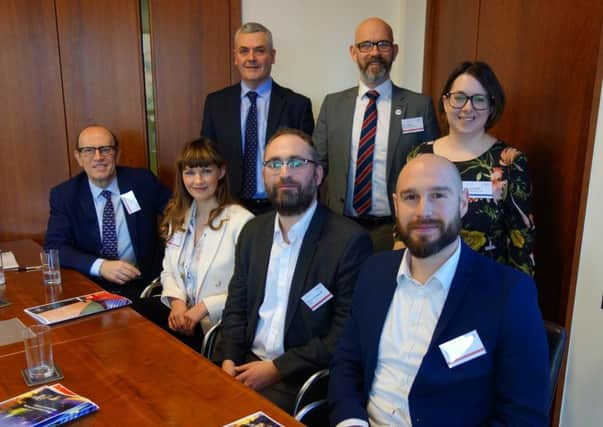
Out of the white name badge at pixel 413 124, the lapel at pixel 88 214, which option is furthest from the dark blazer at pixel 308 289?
the lapel at pixel 88 214

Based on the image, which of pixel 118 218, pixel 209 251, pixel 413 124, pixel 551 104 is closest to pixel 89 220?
pixel 118 218

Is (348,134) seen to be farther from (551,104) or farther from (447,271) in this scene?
(447,271)

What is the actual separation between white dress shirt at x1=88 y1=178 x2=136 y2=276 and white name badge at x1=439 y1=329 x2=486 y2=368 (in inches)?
88.8

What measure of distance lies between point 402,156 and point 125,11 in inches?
87.0

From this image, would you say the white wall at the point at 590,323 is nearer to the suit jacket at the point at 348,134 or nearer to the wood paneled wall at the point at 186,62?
the suit jacket at the point at 348,134

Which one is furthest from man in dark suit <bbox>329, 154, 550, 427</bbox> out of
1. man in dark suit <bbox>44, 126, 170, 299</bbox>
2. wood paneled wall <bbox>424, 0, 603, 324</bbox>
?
man in dark suit <bbox>44, 126, 170, 299</bbox>

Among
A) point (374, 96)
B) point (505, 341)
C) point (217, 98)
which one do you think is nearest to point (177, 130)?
point (217, 98)

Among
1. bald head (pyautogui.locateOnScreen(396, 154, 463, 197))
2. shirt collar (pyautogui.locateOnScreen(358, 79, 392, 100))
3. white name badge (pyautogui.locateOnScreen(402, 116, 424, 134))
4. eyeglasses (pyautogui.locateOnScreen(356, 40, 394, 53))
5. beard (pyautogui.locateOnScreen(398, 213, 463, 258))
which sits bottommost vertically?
beard (pyautogui.locateOnScreen(398, 213, 463, 258))

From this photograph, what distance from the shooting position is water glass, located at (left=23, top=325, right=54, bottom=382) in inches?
61.4

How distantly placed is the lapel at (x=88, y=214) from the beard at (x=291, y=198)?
145 centimetres

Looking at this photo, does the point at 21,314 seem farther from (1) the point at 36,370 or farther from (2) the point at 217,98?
(2) the point at 217,98

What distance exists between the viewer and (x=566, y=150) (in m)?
2.51

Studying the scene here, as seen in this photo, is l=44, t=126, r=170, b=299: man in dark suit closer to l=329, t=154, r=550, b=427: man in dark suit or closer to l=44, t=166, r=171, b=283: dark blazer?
l=44, t=166, r=171, b=283: dark blazer

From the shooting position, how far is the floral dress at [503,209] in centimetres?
221
